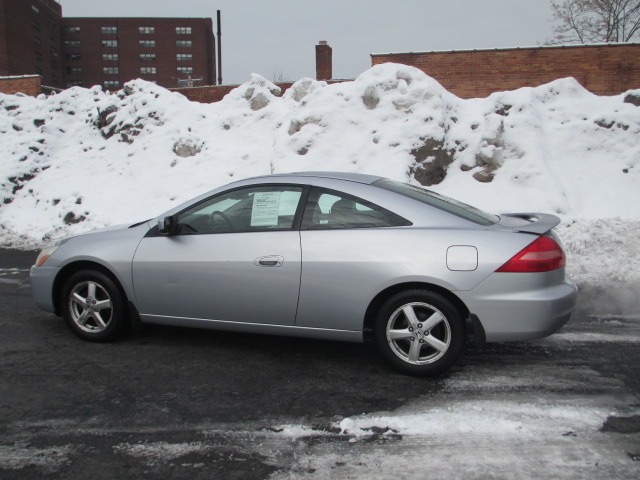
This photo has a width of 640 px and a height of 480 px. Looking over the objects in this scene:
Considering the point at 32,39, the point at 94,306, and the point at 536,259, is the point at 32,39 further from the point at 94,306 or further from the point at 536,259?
the point at 536,259

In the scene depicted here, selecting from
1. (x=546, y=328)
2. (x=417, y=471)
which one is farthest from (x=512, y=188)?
(x=417, y=471)

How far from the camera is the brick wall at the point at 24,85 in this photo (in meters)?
18.4

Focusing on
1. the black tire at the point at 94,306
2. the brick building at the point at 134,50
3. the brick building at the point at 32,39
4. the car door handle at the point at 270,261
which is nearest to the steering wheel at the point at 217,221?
the car door handle at the point at 270,261

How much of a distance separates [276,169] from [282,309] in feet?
22.6

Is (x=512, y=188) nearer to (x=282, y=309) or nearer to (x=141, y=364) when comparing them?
(x=282, y=309)

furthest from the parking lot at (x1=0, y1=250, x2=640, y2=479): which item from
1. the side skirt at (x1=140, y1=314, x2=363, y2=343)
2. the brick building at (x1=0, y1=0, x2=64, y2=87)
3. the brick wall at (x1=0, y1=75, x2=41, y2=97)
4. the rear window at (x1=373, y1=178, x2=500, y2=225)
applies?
the brick building at (x1=0, y1=0, x2=64, y2=87)

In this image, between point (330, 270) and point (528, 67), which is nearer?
point (330, 270)

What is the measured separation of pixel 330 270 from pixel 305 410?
100 cm

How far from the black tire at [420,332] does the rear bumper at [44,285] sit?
287 centimetres

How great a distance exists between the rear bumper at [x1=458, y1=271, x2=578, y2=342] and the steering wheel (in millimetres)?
1876

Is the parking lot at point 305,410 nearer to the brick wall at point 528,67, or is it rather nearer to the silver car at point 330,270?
the silver car at point 330,270

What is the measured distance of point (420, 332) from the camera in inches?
149

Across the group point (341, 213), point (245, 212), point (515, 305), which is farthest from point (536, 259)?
point (245, 212)

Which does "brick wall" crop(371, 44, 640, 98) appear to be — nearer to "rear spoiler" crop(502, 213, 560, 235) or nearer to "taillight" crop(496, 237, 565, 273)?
"rear spoiler" crop(502, 213, 560, 235)
